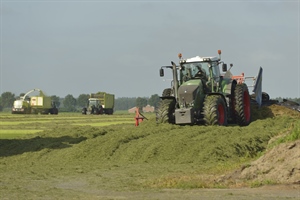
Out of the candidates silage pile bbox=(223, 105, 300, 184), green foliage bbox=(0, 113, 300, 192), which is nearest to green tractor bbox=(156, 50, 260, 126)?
green foliage bbox=(0, 113, 300, 192)

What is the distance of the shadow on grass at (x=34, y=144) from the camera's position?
2431 cm

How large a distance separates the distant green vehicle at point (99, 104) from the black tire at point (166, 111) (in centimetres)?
6091

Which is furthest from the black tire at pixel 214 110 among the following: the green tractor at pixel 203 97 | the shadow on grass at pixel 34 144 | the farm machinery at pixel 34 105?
the farm machinery at pixel 34 105

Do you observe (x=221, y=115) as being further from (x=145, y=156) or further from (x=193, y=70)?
(x=145, y=156)

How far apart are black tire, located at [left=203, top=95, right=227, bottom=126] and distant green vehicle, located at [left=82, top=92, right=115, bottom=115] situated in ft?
203

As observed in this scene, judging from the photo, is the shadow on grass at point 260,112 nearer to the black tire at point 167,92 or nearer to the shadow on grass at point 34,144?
the black tire at point 167,92

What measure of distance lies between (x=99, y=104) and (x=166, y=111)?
62760 millimetres

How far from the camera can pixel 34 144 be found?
25312mm

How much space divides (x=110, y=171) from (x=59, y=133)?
1126 centimetres

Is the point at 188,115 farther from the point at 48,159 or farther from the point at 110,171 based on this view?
the point at 110,171

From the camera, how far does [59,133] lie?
1133 inches

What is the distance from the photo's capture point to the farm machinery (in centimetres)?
9294

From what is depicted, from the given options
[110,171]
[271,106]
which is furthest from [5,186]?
[271,106]

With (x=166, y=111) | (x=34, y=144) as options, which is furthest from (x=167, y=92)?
(x=34, y=144)
